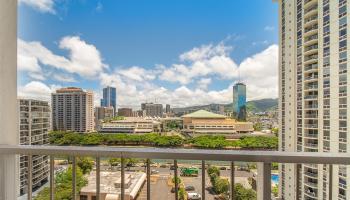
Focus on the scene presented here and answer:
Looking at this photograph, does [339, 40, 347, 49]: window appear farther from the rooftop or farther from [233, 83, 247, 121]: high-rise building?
the rooftop

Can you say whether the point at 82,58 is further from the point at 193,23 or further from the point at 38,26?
the point at 193,23

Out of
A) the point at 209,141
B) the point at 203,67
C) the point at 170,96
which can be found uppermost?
the point at 203,67

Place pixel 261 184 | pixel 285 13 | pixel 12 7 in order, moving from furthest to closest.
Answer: pixel 285 13 < pixel 12 7 < pixel 261 184

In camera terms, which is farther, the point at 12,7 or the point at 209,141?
the point at 209,141

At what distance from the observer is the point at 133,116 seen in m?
1.70

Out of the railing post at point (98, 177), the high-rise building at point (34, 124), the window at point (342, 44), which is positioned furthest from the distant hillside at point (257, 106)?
the high-rise building at point (34, 124)

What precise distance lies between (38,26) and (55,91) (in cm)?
45

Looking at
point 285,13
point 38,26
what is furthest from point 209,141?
point 38,26

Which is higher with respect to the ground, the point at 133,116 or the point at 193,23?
the point at 193,23

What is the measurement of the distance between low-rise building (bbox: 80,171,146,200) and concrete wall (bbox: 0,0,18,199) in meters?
0.39

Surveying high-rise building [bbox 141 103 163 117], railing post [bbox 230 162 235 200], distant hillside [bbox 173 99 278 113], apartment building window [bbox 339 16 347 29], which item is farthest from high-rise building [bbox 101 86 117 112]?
apartment building window [bbox 339 16 347 29]

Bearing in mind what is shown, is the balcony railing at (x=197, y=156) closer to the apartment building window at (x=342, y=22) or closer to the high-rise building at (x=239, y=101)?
the high-rise building at (x=239, y=101)

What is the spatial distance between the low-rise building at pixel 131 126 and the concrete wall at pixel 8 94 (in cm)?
51

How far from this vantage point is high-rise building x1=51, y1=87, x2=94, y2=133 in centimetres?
169
